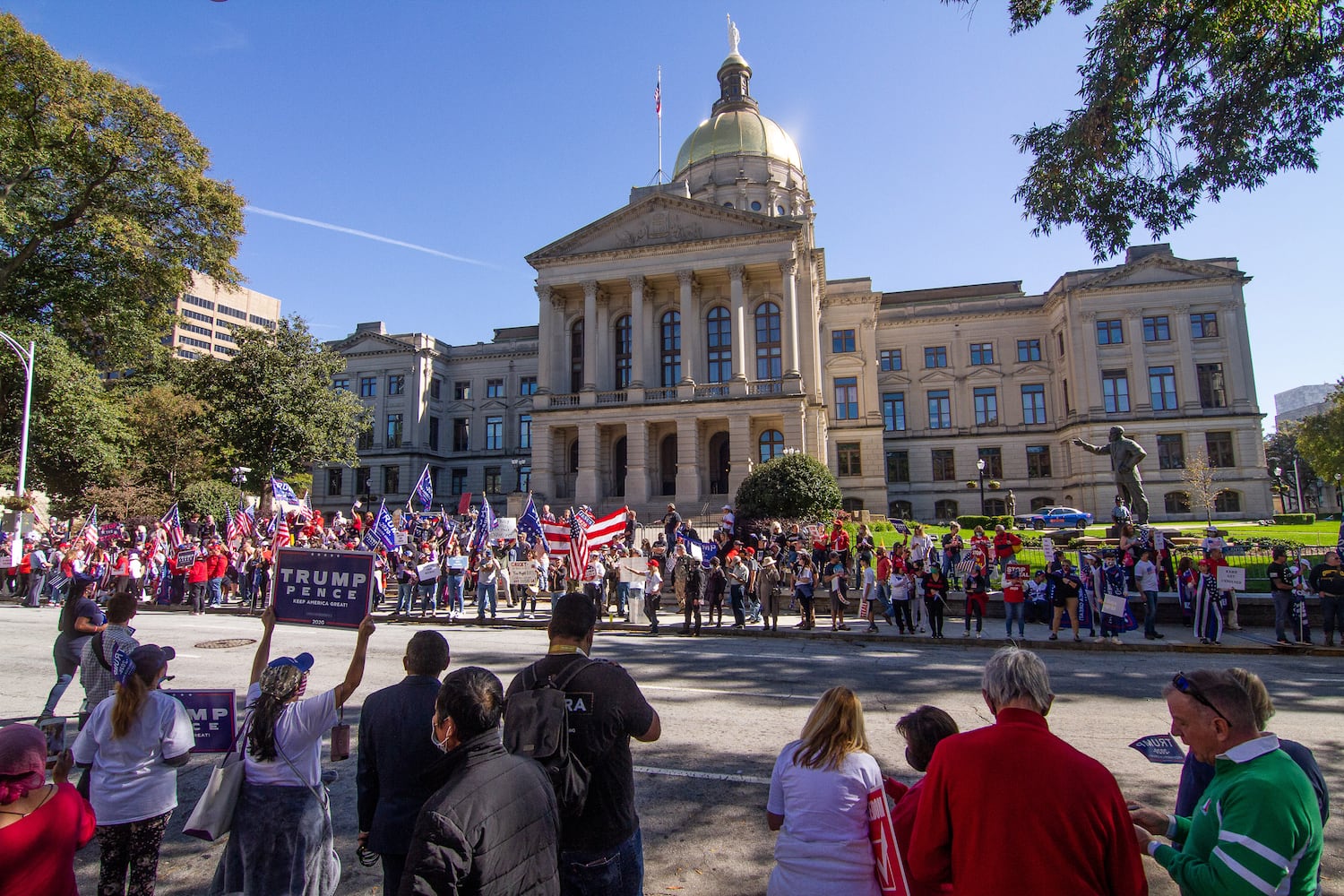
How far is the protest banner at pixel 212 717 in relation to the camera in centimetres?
466

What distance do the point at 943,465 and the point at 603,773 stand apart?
5657 centimetres

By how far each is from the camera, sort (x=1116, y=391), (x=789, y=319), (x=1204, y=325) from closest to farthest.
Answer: (x=789, y=319), (x=1204, y=325), (x=1116, y=391)

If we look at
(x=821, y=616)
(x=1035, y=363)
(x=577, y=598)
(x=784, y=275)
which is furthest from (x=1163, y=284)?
(x=577, y=598)

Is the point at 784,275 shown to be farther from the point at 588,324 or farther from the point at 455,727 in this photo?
the point at 455,727

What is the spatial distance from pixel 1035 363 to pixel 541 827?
197 feet

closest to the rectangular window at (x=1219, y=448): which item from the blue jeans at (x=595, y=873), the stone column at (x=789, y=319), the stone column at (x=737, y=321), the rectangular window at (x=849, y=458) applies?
the rectangular window at (x=849, y=458)

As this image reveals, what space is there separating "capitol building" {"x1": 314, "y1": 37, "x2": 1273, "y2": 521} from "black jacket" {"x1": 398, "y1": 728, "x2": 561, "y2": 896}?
3661cm


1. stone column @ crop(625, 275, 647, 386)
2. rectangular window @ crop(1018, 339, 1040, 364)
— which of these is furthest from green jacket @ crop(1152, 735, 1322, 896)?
rectangular window @ crop(1018, 339, 1040, 364)

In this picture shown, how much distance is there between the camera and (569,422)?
45156 millimetres

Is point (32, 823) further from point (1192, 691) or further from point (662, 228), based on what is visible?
point (662, 228)

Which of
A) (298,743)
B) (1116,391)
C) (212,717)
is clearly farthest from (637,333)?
(298,743)

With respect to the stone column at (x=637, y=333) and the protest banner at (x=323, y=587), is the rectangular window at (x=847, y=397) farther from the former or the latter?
the protest banner at (x=323, y=587)

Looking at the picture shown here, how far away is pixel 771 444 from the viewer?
149 ft

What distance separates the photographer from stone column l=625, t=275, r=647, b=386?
45.0 m
